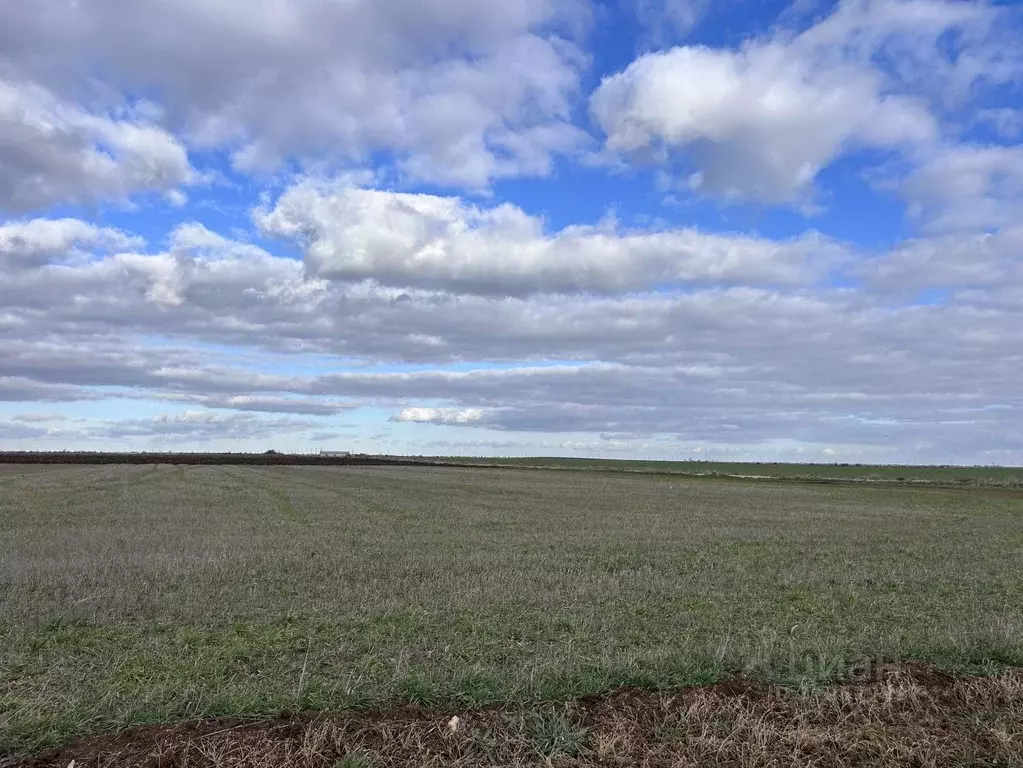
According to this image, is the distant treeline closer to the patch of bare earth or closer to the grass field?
the grass field

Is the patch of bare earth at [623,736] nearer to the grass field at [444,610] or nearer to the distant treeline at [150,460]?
the grass field at [444,610]

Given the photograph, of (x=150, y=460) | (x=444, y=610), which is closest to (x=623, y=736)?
(x=444, y=610)

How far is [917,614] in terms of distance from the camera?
13234 mm

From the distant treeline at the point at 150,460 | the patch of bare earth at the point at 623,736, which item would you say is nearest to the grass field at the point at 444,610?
the patch of bare earth at the point at 623,736

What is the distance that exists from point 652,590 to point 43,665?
410 inches

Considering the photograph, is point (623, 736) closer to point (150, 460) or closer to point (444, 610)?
A: point (444, 610)

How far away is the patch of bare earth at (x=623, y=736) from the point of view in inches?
226

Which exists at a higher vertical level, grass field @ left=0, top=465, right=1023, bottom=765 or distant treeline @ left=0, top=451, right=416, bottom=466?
distant treeline @ left=0, top=451, right=416, bottom=466

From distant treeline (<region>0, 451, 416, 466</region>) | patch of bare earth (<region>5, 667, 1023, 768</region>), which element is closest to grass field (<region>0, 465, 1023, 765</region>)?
patch of bare earth (<region>5, 667, 1023, 768</region>)

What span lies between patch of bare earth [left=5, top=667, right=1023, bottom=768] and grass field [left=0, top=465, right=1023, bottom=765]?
1.80 feet

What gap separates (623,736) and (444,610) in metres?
7.07

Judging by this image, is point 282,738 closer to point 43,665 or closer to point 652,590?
point 43,665

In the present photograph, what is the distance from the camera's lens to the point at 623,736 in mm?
6117

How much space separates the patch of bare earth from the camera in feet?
18.9
